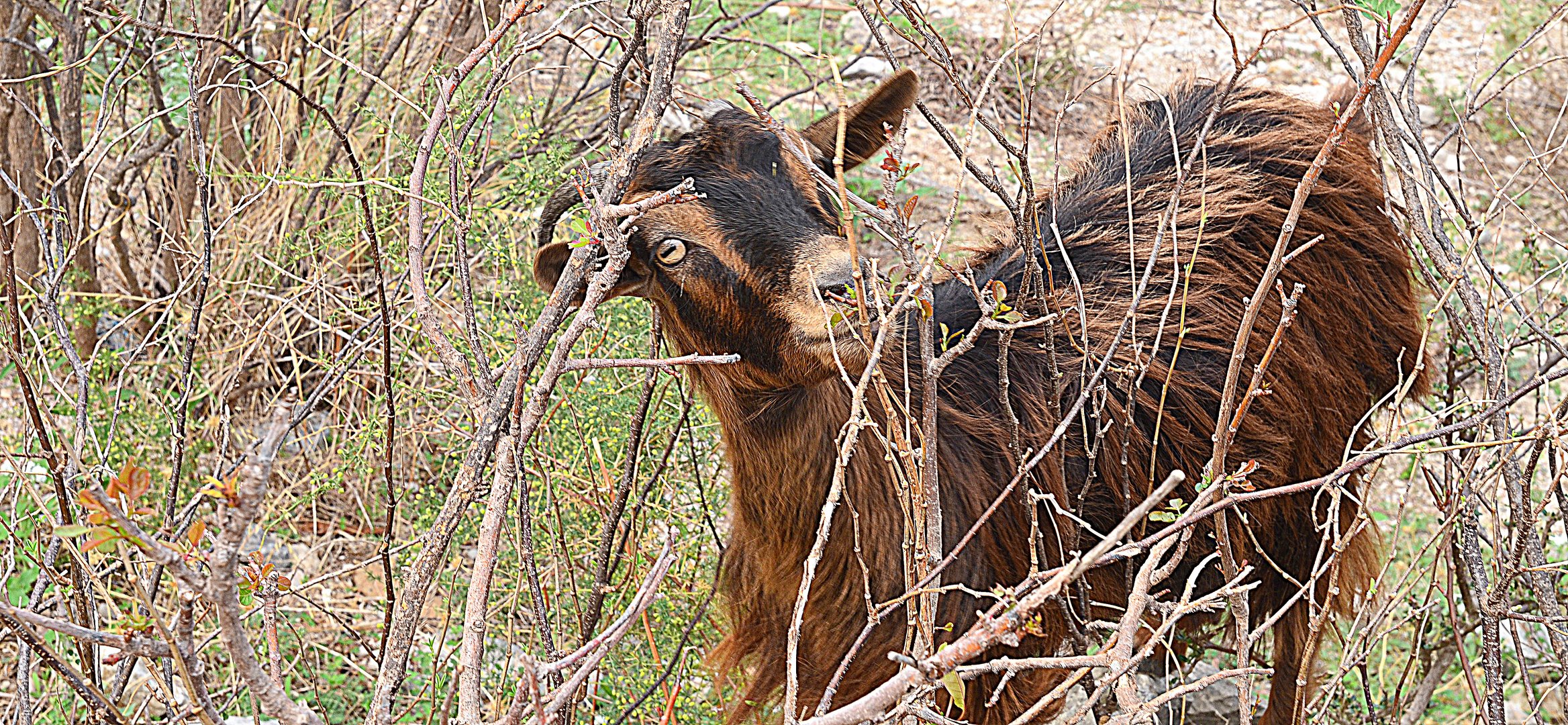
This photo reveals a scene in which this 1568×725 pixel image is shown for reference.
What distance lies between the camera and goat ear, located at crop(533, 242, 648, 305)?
259 cm

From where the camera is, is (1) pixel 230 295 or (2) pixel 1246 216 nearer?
(2) pixel 1246 216

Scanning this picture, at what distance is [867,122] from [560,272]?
2.43ft

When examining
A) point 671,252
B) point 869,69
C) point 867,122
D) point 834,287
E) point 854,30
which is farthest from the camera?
point 854,30

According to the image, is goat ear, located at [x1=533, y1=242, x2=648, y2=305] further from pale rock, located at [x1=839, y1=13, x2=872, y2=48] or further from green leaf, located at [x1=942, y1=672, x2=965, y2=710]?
pale rock, located at [x1=839, y1=13, x2=872, y2=48]

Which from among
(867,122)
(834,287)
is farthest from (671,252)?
(867,122)

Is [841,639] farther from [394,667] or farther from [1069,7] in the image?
[1069,7]

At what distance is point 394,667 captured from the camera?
160cm

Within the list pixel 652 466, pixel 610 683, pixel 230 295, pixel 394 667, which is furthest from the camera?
pixel 230 295

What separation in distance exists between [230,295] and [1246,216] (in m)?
3.13

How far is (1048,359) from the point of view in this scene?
298 centimetres

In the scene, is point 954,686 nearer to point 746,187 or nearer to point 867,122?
point 746,187

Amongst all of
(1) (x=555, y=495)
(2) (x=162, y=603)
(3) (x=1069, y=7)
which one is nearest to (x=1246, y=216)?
(1) (x=555, y=495)

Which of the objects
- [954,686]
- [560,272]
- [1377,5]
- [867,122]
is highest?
[1377,5]

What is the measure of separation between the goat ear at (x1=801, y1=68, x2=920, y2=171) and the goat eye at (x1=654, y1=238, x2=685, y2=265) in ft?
1.42
